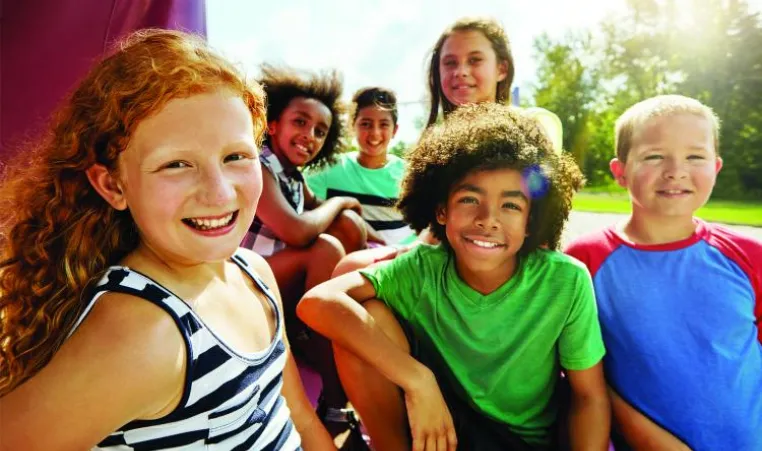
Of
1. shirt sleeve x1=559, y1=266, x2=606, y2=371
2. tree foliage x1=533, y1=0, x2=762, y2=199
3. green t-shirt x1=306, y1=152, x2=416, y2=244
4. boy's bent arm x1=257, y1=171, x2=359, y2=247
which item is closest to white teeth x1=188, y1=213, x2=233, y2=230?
shirt sleeve x1=559, y1=266, x2=606, y2=371

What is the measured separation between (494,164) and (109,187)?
3.18 feet

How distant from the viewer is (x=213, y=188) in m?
0.92

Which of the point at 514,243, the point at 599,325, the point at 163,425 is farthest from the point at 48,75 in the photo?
the point at 599,325

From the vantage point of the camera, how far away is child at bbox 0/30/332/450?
0.80 metres

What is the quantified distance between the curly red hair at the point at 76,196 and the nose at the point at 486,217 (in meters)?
0.72

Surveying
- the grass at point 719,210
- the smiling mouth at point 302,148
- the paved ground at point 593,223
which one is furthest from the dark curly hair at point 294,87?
the grass at point 719,210

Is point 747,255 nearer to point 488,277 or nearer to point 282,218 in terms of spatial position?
point 488,277

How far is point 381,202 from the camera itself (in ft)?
9.78

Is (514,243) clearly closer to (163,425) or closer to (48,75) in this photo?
(163,425)

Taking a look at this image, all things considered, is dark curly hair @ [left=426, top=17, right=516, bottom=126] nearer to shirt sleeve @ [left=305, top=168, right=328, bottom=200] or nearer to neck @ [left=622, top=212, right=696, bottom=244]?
shirt sleeve @ [left=305, top=168, right=328, bottom=200]

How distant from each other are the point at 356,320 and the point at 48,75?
3.24ft

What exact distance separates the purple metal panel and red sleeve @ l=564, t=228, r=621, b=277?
4.69 ft

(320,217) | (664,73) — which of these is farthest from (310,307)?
(664,73)

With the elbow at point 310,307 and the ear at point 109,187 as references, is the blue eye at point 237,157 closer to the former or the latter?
the ear at point 109,187
